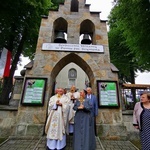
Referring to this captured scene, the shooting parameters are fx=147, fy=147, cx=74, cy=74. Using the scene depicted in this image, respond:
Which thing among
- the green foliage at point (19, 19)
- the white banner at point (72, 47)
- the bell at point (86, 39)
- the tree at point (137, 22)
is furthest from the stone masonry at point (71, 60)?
the green foliage at point (19, 19)

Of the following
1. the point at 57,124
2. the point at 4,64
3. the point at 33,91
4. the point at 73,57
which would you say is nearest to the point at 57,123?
the point at 57,124

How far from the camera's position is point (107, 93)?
20.0 feet

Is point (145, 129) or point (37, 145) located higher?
point (145, 129)

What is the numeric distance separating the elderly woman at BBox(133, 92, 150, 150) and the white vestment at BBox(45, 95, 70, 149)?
2007 millimetres

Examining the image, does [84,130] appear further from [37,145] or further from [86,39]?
[86,39]

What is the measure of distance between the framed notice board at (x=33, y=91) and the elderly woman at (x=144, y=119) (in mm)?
3648

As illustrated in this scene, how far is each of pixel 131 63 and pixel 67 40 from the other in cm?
1044

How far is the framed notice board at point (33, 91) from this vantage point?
5824 millimetres

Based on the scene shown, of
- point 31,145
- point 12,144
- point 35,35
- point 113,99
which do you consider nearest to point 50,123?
point 31,145

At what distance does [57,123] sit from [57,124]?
3 cm

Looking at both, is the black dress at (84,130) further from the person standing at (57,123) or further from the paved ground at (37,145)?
the paved ground at (37,145)

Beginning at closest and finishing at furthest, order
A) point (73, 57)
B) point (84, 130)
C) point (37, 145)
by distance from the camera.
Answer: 1. point (84, 130)
2. point (37, 145)
3. point (73, 57)

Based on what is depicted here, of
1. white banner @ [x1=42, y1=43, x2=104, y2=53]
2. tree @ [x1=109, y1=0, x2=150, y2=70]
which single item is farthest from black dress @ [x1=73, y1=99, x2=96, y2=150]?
tree @ [x1=109, y1=0, x2=150, y2=70]

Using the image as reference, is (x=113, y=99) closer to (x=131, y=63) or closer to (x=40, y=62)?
(x=40, y=62)
